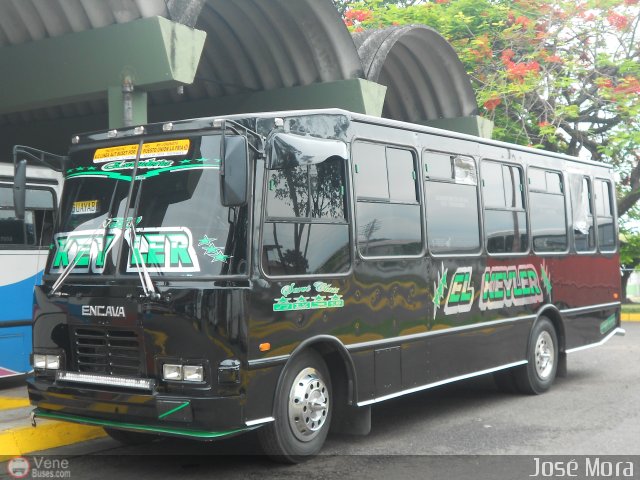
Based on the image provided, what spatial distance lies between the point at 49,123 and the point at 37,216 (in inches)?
255

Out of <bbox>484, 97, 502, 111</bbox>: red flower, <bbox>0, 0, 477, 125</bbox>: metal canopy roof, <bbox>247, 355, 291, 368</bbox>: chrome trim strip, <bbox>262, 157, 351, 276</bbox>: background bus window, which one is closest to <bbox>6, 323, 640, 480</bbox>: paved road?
<bbox>247, 355, 291, 368</bbox>: chrome trim strip

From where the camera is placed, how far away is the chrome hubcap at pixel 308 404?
259 inches

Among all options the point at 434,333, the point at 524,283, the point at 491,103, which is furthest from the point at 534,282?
the point at 491,103

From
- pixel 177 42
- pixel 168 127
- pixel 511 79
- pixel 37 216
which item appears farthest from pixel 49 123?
pixel 168 127

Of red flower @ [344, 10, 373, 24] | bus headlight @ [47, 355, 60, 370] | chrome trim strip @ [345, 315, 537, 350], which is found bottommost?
chrome trim strip @ [345, 315, 537, 350]

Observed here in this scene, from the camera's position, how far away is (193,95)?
1432 centimetres

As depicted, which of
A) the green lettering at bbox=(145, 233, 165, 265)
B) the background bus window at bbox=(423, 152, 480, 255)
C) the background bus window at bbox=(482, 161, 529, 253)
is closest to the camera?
the green lettering at bbox=(145, 233, 165, 265)

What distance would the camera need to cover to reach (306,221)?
6734 mm

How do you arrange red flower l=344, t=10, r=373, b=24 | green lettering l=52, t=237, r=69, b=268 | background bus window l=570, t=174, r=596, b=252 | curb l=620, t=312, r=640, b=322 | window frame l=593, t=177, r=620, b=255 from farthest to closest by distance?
curb l=620, t=312, r=640, b=322 < red flower l=344, t=10, r=373, b=24 < window frame l=593, t=177, r=620, b=255 < background bus window l=570, t=174, r=596, b=252 < green lettering l=52, t=237, r=69, b=268

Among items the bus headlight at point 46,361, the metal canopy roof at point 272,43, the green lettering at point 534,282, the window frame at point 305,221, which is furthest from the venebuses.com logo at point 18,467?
the green lettering at point 534,282

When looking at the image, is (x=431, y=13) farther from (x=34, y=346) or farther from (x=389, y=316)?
(x=34, y=346)

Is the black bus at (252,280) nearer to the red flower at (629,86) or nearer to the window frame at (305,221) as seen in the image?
the window frame at (305,221)

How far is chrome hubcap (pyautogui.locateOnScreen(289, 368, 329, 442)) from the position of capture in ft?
21.5

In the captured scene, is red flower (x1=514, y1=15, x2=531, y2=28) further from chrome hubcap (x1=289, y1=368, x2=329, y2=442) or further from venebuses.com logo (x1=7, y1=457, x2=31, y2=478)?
venebuses.com logo (x1=7, y1=457, x2=31, y2=478)
